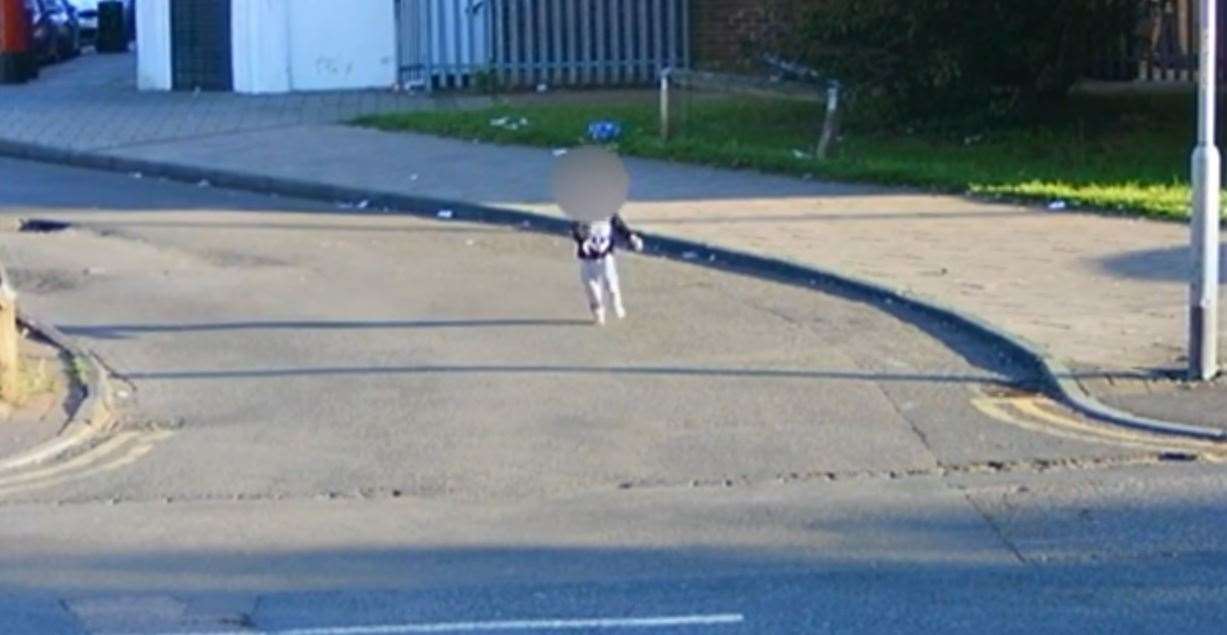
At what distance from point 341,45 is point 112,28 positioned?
14569mm

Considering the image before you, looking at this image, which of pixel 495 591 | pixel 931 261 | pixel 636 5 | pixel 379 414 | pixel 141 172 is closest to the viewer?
pixel 495 591

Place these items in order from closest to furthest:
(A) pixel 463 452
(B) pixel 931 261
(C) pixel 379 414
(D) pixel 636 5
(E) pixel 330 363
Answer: (A) pixel 463 452 → (C) pixel 379 414 → (E) pixel 330 363 → (B) pixel 931 261 → (D) pixel 636 5

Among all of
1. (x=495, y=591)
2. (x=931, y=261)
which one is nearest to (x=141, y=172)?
(x=931, y=261)

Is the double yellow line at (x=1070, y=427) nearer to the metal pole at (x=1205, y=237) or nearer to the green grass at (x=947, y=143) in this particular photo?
the metal pole at (x=1205, y=237)

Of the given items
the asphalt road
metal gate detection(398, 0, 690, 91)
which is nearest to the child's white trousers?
the asphalt road

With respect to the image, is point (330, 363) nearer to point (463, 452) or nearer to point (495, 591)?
point (463, 452)

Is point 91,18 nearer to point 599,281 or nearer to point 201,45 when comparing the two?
point 201,45

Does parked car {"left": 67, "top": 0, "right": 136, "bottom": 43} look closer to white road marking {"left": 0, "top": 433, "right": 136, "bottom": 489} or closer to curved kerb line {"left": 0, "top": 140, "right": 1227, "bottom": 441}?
curved kerb line {"left": 0, "top": 140, "right": 1227, "bottom": 441}

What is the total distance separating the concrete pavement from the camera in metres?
13.3

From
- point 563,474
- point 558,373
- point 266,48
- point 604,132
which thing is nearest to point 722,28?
point 266,48

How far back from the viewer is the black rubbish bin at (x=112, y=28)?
144 feet

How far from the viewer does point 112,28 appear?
44.1 m

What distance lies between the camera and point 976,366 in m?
13.0

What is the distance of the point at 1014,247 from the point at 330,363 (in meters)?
5.12
